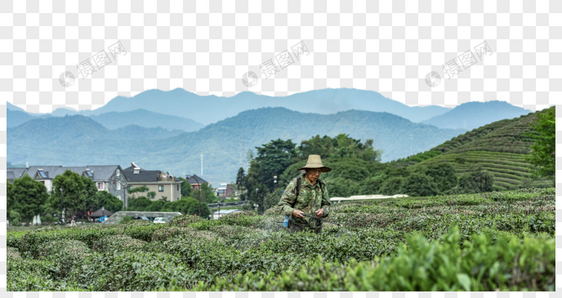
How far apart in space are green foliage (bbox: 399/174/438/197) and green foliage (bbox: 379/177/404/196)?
1262 mm

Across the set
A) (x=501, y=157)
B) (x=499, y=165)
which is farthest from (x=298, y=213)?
(x=501, y=157)

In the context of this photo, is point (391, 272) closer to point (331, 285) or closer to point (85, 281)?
point (331, 285)

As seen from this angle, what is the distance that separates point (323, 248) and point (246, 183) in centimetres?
6800

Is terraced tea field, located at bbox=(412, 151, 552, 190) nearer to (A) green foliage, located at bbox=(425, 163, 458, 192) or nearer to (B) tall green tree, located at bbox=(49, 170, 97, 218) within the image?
(A) green foliage, located at bbox=(425, 163, 458, 192)

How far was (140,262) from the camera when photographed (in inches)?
210

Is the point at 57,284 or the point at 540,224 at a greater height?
the point at 540,224

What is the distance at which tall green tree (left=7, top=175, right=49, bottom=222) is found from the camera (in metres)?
48.3

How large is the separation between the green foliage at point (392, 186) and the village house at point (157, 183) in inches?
2111

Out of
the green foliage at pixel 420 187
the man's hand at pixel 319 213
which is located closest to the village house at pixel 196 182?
the green foliage at pixel 420 187

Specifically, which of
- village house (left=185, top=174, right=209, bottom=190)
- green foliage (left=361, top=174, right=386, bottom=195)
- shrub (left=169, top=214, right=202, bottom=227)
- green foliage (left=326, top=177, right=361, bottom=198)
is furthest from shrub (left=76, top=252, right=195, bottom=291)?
village house (left=185, top=174, right=209, bottom=190)

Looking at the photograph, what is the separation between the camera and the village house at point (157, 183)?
86438mm

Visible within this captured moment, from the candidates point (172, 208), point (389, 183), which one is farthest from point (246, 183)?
point (389, 183)

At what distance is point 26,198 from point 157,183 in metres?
37.7

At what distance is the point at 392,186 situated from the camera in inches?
1640
